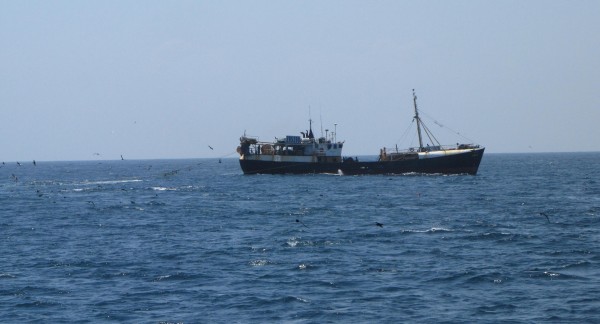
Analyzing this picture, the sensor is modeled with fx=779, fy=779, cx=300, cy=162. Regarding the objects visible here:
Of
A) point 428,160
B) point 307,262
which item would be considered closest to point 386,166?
point 428,160

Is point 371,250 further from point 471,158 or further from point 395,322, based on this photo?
point 471,158

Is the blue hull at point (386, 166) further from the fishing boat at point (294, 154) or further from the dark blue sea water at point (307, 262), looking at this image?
the dark blue sea water at point (307, 262)

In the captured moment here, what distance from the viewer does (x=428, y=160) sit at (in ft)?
385

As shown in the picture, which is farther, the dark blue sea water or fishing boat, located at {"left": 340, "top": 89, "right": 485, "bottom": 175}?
fishing boat, located at {"left": 340, "top": 89, "right": 485, "bottom": 175}

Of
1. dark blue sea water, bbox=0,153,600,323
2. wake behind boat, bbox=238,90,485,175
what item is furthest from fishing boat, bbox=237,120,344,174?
dark blue sea water, bbox=0,153,600,323

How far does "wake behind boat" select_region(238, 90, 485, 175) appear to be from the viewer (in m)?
118

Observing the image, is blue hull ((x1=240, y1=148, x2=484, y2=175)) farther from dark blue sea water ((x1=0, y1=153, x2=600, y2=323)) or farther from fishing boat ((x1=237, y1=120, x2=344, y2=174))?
dark blue sea water ((x1=0, y1=153, x2=600, y2=323))

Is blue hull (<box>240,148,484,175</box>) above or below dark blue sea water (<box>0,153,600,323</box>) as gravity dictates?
above

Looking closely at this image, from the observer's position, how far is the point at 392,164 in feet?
394

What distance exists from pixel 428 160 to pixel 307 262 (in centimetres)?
7801

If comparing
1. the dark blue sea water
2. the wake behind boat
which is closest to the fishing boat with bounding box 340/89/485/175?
the wake behind boat

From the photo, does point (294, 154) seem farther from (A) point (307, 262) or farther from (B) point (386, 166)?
(A) point (307, 262)

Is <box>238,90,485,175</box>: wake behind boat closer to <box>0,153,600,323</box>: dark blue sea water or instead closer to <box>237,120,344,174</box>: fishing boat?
<box>237,120,344,174</box>: fishing boat

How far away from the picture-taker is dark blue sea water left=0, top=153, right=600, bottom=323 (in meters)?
31.3
